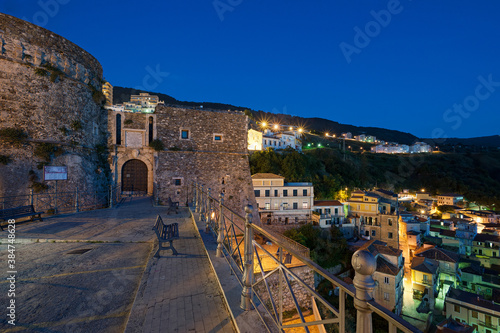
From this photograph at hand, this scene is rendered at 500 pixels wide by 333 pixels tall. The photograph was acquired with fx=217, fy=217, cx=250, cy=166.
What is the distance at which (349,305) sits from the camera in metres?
18.0

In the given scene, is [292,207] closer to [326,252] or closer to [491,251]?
[326,252]

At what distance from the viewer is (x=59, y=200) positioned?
11633 mm

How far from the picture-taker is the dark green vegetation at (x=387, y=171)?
28812mm

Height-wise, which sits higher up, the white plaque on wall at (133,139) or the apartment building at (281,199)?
the white plaque on wall at (133,139)

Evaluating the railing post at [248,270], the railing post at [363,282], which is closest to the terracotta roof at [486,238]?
the railing post at [248,270]

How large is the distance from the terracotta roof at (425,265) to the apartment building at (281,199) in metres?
11.5

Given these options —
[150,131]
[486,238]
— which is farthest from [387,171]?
[150,131]

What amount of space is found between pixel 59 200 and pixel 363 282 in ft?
49.6

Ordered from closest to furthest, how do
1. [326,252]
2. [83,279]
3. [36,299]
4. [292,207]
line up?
[36,299], [83,279], [326,252], [292,207]

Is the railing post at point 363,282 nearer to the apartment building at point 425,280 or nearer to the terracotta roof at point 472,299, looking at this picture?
the terracotta roof at point 472,299

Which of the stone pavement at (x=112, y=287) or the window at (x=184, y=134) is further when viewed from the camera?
the window at (x=184, y=134)

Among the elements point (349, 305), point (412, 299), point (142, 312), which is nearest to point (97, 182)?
point (142, 312)

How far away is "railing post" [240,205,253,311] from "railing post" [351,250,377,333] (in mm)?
1754

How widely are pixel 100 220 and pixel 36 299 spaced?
5760 mm
